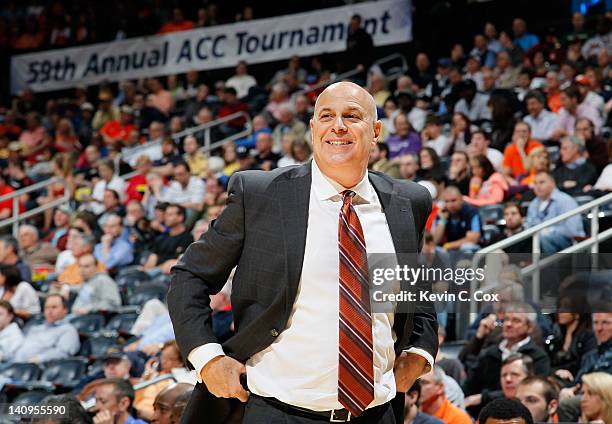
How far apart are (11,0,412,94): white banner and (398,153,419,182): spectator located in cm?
469

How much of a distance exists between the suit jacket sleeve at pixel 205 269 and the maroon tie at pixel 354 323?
10.4 inches

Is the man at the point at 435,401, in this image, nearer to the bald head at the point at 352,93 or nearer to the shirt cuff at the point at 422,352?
the shirt cuff at the point at 422,352

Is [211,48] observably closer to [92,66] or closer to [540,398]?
[92,66]

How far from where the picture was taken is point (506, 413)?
3738mm

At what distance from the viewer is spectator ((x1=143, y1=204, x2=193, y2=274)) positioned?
9391mm

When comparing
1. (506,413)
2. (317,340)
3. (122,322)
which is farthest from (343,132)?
(122,322)

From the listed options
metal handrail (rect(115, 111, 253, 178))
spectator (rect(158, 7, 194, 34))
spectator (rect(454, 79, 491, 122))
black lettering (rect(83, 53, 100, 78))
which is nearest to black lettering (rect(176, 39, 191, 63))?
spectator (rect(158, 7, 194, 34))

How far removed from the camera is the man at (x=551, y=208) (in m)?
7.16

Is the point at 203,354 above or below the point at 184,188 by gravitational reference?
below

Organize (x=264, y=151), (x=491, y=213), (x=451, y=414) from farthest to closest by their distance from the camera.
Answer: (x=264, y=151)
(x=491, y=213)
(x=451, y=414)

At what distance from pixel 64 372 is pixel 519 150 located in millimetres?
4318

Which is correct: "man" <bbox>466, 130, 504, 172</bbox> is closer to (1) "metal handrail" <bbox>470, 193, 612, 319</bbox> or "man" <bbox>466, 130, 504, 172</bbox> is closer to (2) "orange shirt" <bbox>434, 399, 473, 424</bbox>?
(1) "metal handrail" <bbox>470, 193, 612, 319</bbox>

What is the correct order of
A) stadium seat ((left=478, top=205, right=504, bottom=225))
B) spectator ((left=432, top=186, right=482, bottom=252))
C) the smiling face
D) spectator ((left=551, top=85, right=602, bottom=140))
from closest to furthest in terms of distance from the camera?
the smiling face < spectator ((left=432, top=186, right=482, bottom=252)) < stadium seat ((left=478, top=205, right=504, bottom=225)) < spectator ((left=551, top=85, right=602, bottom=140))

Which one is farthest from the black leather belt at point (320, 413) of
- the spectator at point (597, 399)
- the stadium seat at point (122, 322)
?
the stadium seat at point (122, 322)
